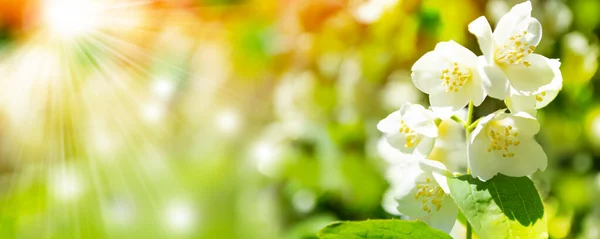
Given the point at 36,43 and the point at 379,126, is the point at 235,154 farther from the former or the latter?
the point at 36,43

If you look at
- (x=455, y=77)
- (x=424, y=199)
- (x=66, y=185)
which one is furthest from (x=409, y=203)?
(x=66, y=185)

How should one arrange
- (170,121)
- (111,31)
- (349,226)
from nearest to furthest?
(349,226)
(170,121)
(111,31)

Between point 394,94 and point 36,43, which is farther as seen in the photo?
point 36,43

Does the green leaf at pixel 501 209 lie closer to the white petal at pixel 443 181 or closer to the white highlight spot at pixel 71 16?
the white petal at pixel 443 181

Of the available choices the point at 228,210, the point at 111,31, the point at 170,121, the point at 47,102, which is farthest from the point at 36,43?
the point at 228,210

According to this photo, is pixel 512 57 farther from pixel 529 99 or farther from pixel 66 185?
pixel 66 185

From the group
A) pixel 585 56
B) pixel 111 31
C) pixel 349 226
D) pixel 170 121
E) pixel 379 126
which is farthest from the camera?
pixel 111 31

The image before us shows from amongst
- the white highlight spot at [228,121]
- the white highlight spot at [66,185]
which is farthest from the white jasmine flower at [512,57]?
the white highlight spot at [66,185]
